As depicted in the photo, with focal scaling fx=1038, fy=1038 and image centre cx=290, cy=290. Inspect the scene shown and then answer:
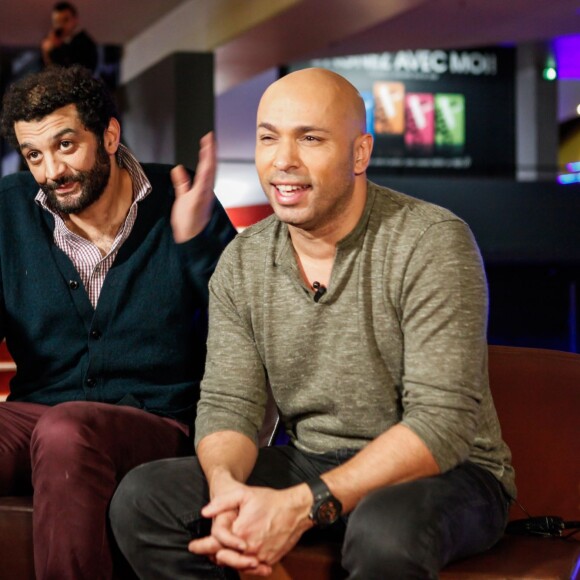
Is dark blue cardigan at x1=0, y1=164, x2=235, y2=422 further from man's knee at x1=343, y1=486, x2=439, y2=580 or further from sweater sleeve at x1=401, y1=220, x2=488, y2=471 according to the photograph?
man's knee at x1=343, y1=486, x2=439, y2=580

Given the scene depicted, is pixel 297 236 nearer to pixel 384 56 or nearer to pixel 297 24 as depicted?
pixel 297 24

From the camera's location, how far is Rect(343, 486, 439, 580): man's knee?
1.82m

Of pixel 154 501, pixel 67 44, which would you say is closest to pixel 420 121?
pixel 67 44

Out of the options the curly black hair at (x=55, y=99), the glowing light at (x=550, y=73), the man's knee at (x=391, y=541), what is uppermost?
the glowing light at (x=550, y=73)

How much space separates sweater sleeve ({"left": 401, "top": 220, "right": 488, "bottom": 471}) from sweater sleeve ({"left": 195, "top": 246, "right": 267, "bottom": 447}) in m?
0.37

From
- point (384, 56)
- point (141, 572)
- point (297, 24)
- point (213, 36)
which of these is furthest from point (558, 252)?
point (141, 572)

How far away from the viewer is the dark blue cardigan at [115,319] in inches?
103

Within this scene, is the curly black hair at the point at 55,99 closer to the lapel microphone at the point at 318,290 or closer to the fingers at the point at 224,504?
the lapel microphone at the point at 318,290

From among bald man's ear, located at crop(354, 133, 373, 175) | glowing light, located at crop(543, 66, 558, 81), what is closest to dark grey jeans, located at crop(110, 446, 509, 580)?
bald man's ear, located at crop(354, 133, 373, 175)

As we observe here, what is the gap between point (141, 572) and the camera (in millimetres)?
2066

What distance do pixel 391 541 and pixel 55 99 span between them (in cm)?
147

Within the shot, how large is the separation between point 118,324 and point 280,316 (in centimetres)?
57

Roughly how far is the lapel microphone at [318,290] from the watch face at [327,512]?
468 millimetres

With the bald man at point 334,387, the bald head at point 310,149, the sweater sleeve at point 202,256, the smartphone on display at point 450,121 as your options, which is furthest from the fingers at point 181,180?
the smartphone on display at point 450,121
